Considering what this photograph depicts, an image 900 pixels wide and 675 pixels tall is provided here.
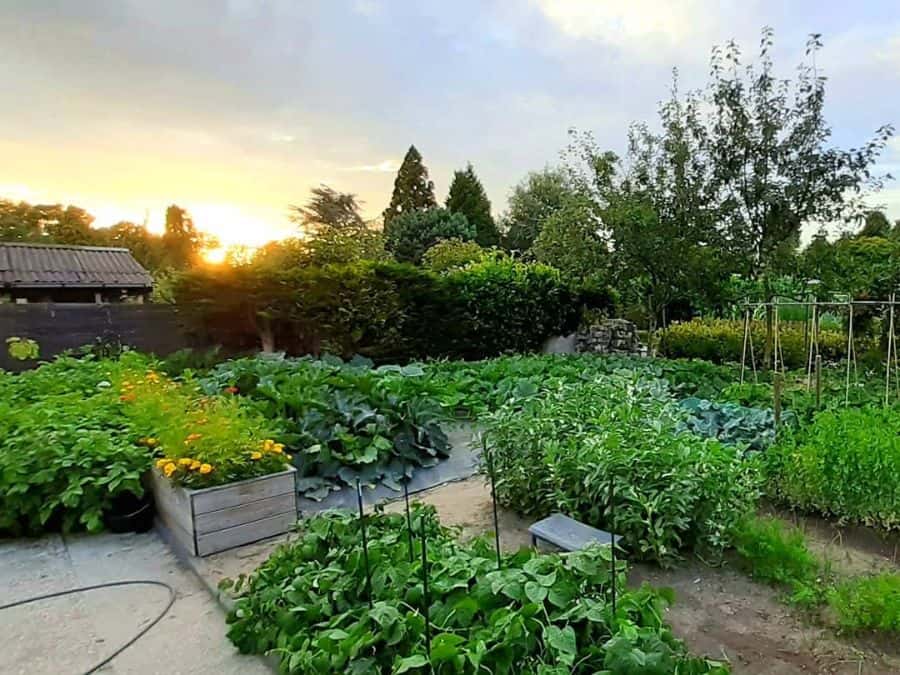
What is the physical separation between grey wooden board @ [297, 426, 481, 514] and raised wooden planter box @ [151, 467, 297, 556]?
28cm

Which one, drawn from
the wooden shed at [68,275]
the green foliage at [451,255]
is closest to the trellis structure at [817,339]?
the green foliage at [451,255]

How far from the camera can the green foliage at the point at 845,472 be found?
243 cm

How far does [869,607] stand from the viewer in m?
1.75

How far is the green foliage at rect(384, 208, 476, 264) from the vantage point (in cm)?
1852

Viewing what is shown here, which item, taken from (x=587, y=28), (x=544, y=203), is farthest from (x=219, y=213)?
(x=544, y=203)

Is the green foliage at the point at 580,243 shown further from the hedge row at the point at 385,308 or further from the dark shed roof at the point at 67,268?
the dark shed roof at the point at 67,268

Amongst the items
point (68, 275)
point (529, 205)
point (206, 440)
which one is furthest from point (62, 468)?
point (529, 205)

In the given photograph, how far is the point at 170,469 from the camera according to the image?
2.53 meters

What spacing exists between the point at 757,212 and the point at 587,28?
3.14 meters

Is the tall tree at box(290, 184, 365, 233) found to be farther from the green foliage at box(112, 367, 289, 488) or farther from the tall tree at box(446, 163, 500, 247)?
the green foliage at box(112, 367, 289, 488)

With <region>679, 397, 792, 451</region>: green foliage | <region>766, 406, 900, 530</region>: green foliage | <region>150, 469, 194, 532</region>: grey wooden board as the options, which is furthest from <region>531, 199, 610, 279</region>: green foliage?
<region>150, 469, 194, 532</region>: grey wooden board

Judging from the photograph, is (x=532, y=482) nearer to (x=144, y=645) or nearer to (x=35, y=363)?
(x=144, y=645)

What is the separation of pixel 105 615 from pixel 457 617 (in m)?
1.49

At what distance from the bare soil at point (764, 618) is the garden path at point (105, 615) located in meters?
1.18
